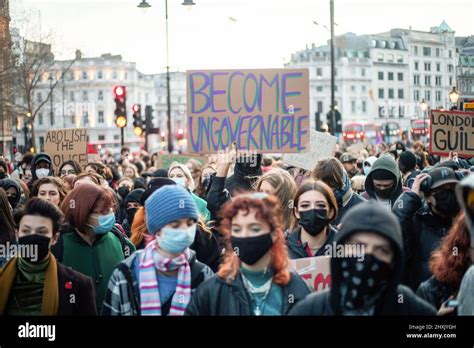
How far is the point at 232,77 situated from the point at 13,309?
2.76 m

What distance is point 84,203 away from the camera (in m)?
5.19

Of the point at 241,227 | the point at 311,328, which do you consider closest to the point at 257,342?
the point at 311,328

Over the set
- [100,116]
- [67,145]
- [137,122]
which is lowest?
[67,145]

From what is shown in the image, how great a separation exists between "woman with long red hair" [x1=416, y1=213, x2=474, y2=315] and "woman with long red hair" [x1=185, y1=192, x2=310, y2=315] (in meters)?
0.77

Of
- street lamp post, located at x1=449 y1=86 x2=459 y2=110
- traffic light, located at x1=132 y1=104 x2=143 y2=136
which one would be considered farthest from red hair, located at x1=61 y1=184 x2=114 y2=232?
traffic light, located at x1=132 y1=104 x2=143 y2=136

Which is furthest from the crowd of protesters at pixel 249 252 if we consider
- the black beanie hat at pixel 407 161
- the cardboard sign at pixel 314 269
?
the black beanie hat at pixel 407 161

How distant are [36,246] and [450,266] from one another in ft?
6.91

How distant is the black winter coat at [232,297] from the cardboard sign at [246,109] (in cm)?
250

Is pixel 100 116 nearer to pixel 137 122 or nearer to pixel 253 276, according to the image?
pixel 137 122

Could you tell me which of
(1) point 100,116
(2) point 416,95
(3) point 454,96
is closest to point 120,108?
(2) point 416,95

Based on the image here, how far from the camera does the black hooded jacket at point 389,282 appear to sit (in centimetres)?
323

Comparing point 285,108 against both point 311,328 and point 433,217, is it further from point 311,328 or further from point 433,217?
point 311,328

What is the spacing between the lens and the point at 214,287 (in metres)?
3.97

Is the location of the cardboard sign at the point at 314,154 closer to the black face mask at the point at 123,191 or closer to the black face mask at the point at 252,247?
the black face mask at the point at 123,191
